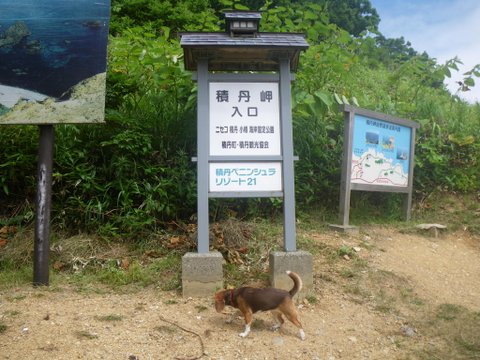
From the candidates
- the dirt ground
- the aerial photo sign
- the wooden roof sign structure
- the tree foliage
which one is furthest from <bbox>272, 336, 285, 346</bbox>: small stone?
the wooden roof sign structure

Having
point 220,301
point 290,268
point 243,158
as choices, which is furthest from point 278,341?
point 243,158

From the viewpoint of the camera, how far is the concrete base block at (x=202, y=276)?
4090 mm

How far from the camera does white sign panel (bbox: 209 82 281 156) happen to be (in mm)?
4344

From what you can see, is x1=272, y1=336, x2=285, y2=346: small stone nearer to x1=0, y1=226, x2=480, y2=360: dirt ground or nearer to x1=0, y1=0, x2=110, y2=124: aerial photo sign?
x1=0, y1=226, x2=480, y2=360: dirt ground

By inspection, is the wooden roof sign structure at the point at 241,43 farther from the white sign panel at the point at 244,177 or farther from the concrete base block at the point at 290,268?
the concrete base block at the point at 290,268

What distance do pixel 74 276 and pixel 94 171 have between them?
4.07 ft

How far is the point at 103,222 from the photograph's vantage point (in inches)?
202

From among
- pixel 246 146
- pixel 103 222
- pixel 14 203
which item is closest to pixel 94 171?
pixel 103 222

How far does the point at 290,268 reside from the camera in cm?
416

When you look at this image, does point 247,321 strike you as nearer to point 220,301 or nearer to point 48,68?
point 220,301

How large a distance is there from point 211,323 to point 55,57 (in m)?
2.71

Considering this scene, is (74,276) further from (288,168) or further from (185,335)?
(288,168)

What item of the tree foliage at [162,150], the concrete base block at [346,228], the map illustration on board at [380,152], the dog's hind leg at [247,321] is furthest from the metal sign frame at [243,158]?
the map illustration on board at [380,152]

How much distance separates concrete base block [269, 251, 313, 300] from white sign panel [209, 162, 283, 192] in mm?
623
